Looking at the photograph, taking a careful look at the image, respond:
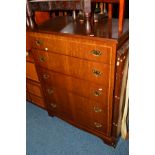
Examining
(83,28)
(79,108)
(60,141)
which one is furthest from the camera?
(60,141)

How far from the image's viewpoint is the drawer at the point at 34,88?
222 centimetres

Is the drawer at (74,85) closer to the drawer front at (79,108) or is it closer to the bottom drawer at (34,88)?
the drawer front at (79,108)

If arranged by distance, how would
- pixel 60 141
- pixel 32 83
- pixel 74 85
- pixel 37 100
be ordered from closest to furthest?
pixel 74 85
pixel 60 141
pixel 32 83
pixel 37 100

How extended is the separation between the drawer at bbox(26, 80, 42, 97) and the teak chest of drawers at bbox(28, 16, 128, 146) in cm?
20

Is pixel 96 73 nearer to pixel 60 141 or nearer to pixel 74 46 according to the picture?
Result: pixel 74 46

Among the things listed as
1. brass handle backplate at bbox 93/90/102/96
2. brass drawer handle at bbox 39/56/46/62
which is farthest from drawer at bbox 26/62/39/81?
brass handle backplate at bbox 93/90/102/96

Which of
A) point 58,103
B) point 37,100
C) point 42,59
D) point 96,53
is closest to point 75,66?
point 96,53

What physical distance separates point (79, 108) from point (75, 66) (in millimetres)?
466

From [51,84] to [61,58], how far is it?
391 millimetres

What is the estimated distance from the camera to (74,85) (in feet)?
5.57

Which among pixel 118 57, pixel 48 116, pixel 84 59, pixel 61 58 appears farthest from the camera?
pixel 48 116
